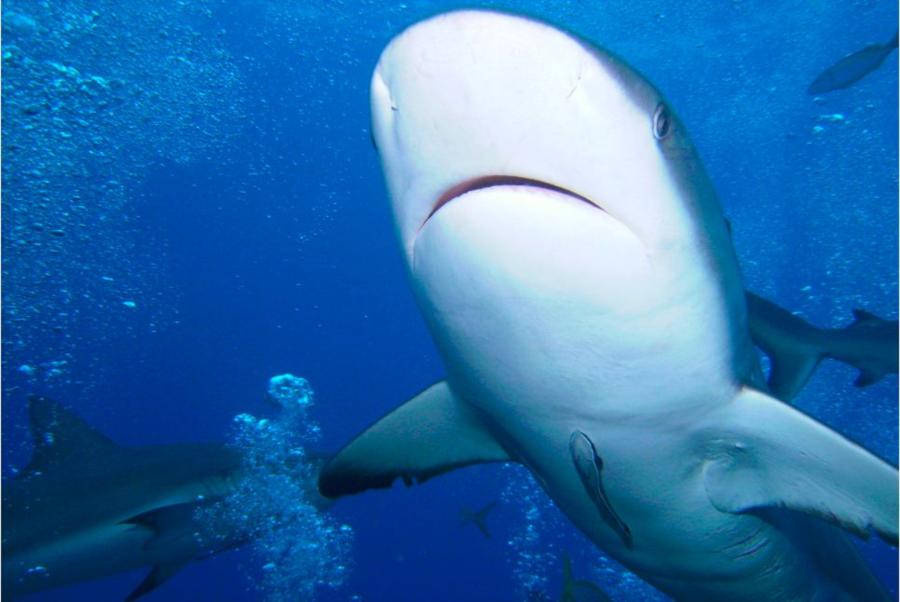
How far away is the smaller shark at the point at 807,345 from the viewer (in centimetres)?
408

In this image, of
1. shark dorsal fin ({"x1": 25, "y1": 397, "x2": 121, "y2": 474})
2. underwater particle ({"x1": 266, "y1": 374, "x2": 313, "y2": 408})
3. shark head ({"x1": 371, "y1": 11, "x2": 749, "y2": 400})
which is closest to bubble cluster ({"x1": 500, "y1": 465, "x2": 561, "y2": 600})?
underwater particle ({"x1": 266, "y1": 374, "x2": 313, "y2": 408})

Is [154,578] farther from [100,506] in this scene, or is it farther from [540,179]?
[540,179]

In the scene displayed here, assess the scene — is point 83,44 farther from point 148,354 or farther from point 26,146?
point 148,354

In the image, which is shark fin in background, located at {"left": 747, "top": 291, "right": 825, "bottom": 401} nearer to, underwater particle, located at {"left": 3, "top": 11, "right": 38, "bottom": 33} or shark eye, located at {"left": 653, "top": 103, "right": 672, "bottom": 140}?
shark eye, located at {"left": 653, "top": 103, "right": 672, "bottom": 140}

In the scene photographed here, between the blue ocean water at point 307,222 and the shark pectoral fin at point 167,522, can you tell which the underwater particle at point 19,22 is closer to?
the blue ocean water at point 307,222

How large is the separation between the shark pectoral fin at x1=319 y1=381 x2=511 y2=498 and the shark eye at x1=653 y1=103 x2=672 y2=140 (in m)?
1.57

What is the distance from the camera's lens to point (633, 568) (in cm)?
332

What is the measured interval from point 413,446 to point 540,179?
183cm

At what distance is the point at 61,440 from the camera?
5727 mm

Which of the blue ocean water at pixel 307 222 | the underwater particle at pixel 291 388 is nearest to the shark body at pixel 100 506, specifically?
the blue ocean water at pixel 307 222

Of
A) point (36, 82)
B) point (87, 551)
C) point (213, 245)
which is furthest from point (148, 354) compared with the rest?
point (87, 551)

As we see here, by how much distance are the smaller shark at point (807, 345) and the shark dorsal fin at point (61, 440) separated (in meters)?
6.08

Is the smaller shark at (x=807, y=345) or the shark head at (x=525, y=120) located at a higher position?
the shark head at (x=525, y=120)

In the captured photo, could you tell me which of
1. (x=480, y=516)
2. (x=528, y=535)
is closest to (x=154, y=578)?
(x=480, y=516)
